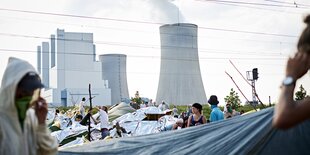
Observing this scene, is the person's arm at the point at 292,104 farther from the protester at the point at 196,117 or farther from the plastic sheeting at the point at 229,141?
the protester at the point at 196,117

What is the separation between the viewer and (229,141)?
15.1ft

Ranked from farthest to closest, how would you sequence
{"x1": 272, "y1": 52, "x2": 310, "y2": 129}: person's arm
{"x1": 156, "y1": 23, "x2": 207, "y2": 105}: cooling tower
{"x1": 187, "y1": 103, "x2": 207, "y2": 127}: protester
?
1. {"x1": 156, "y1": 23, "x2": 207, "y2": 105}: cooling tower
2. {"x1": 187, "y1": 103, "x2": 207, "y2": 127}: protester
3. {"x1": 272, "y1": 52, "x2": 310, "y2": 129}: person's arm

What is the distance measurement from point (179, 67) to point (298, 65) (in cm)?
3834

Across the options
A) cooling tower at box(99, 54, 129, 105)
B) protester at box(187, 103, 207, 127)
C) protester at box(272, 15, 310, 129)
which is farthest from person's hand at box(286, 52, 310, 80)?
cooling tower at box(99, 54, 129, 105)

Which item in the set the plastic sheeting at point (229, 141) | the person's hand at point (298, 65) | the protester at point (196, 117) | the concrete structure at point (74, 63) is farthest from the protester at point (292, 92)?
the concrete structure at point (74, 63)

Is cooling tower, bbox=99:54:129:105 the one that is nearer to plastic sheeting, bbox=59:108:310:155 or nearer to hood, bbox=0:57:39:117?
plastic sheeting, bbox=59:108:310:155

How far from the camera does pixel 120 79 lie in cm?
7831

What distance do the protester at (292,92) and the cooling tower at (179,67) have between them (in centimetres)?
3784

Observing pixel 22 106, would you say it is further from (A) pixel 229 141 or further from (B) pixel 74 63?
(B) pixel 74 63

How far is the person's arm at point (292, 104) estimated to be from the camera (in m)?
1.62

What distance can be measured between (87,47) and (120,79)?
1035 inches

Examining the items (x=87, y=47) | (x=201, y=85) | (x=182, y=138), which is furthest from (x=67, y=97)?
(x=182, y=138)

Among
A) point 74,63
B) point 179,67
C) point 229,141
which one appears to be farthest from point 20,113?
point 74,63

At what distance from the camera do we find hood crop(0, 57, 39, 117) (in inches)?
80.4
